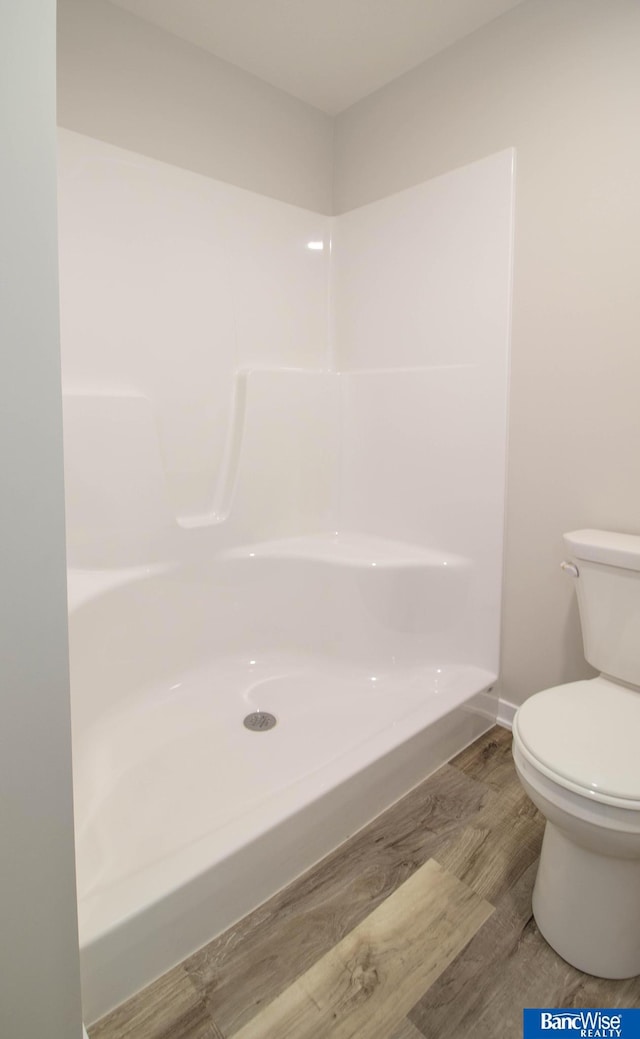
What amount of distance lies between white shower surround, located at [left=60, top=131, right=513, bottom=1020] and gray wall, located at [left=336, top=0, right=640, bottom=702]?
0.29ft

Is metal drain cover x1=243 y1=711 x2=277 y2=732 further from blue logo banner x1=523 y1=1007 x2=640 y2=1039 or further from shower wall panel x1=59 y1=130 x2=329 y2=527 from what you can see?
blue logo banner x1=523 y1=1007 x2=640 y2=1039

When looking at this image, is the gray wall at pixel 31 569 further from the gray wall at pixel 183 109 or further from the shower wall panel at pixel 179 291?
the gray wall at pixel 183 109

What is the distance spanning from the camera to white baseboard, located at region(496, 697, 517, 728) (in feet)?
6.28

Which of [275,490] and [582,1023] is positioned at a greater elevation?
[275,490]

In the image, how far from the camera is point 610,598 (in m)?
1.42

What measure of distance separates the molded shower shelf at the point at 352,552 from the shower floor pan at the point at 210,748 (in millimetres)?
120

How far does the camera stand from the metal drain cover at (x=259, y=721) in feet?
5.78

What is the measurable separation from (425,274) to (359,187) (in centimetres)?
60

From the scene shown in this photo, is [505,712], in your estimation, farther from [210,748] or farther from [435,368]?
[435,368]

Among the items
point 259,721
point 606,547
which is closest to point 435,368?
point 606,547

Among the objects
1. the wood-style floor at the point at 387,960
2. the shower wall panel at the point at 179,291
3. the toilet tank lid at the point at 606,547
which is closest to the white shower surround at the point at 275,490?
the shower wall panel at the point at 179,291

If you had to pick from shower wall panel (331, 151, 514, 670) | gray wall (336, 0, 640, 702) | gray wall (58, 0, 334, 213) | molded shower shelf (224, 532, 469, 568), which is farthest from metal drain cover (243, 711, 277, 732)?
gray wall (58, 0, 334, 213)

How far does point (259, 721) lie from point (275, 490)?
0.92 metres

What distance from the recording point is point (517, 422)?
71.3 inches
